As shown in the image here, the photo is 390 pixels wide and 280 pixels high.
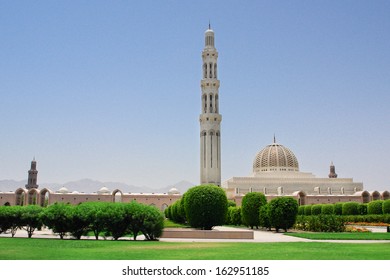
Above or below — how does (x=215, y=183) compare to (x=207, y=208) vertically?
above

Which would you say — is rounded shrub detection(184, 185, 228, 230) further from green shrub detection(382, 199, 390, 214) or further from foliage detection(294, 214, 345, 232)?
green shrub detection(382, 199, 390, 214)

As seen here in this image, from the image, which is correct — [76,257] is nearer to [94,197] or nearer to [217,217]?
[217,217]

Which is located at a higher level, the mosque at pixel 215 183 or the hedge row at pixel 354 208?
the mosque at pixel 215 183

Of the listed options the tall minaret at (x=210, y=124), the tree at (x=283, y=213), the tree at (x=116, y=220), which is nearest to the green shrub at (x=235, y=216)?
the tree at (x=283, y=213)

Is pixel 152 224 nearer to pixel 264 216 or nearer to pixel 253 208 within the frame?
pixel 264 216

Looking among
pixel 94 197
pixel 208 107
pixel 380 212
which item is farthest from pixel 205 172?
pixel 380 212

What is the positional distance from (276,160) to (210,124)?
41.7 ft

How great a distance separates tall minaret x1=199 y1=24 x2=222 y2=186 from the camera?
60.2 meters

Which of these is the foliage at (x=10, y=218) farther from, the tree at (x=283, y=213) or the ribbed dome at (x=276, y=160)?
the ribbed dome at (x=276, y=160)

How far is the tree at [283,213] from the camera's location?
85.4ft

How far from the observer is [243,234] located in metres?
20.3

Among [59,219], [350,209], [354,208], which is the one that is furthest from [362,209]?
[59,219]

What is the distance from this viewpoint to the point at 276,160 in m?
66.2

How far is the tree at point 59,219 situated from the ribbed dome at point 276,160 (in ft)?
163
